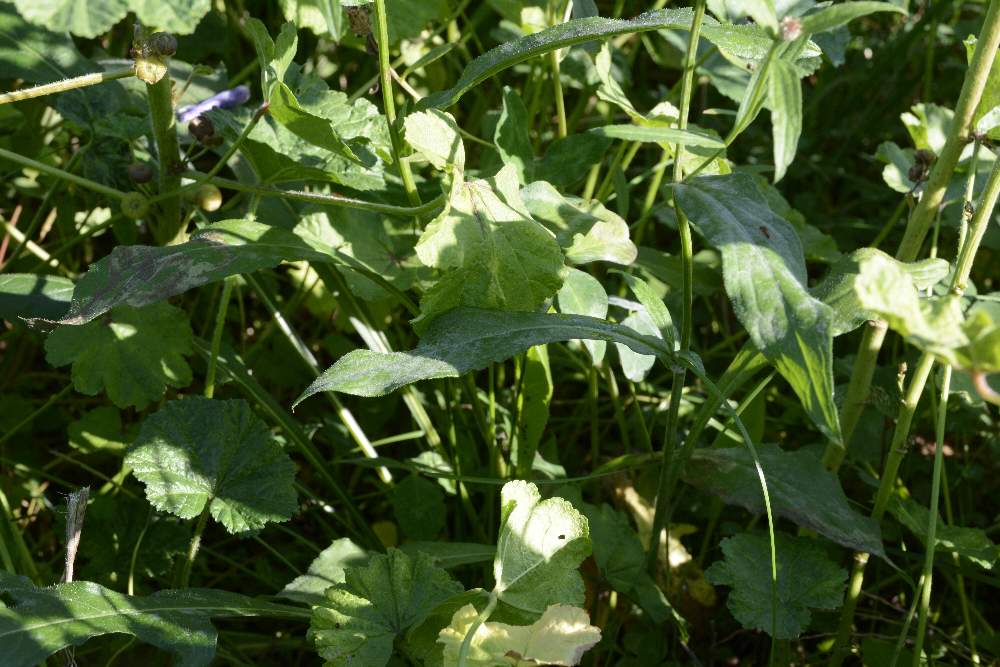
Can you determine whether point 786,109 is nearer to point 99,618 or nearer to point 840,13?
point 840,13

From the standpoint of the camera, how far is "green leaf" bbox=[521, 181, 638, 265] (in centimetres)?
120

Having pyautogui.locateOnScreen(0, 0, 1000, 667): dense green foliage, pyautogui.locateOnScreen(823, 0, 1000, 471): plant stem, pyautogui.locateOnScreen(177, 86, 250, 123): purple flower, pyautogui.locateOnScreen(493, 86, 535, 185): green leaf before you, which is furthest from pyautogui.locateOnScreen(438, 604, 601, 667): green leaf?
pyautogui.locateOnScreen(177, 86, 250, 123): purple flower

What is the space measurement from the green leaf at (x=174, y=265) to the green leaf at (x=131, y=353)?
257mm

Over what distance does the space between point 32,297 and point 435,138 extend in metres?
0.62

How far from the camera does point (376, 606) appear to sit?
107 cm

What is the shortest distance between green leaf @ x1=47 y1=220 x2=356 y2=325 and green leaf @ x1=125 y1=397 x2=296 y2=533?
0.20m

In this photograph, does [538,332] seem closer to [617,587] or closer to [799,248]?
[799,248]

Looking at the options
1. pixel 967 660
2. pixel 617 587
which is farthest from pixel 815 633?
pixel 617 587

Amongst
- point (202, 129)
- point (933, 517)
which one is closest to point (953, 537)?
point (933, 517)

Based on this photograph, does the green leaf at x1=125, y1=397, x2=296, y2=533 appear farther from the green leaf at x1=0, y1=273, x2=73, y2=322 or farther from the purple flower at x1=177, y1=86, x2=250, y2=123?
the purple flower at x1=177, y1=86, x2=250, y2=123

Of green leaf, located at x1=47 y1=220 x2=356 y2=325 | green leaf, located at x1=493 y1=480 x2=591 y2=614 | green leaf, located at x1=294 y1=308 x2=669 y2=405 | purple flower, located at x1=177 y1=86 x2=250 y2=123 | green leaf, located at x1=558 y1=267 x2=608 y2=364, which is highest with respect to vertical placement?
purple flower, located at x1=177 y1=86 x2=250 y2=123

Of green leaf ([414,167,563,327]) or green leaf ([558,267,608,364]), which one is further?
green leaf ([558,267,608,364])

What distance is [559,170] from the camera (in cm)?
135

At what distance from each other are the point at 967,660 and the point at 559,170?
83cm
